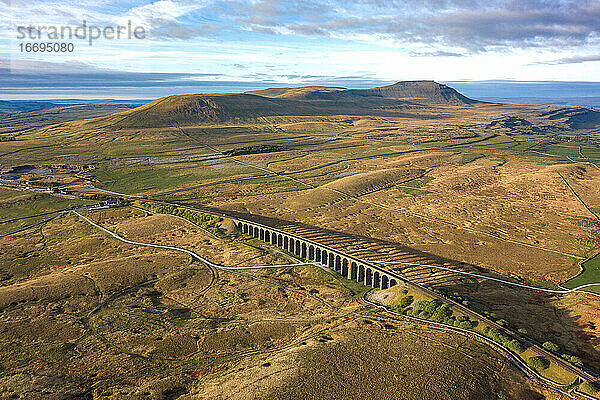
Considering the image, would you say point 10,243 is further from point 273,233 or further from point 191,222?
point 273,233

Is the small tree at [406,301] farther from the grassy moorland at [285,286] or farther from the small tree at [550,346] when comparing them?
the small tree at [550,346]

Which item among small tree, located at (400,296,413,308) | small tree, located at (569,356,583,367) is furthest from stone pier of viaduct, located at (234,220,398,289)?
small tree, located at (569,356,583,367)

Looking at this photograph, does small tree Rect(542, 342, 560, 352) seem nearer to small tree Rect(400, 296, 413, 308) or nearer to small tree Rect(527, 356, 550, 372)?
small tree Rect(527, 356, 550, 372)

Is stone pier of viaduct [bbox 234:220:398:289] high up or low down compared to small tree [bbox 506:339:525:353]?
down

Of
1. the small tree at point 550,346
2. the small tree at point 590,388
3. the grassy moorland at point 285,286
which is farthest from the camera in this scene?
the small tree at point 550,346

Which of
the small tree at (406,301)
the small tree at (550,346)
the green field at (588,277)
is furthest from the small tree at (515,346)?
the green field at (588,277)

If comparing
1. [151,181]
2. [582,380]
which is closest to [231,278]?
[582,380]

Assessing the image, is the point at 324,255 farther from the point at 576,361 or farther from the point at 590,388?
the point at 590,388

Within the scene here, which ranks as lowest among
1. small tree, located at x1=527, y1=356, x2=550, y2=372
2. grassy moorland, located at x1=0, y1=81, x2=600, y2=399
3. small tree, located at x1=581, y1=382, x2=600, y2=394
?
grassy moorland, located at x1=0, y1=81, x2=600, y2=399
